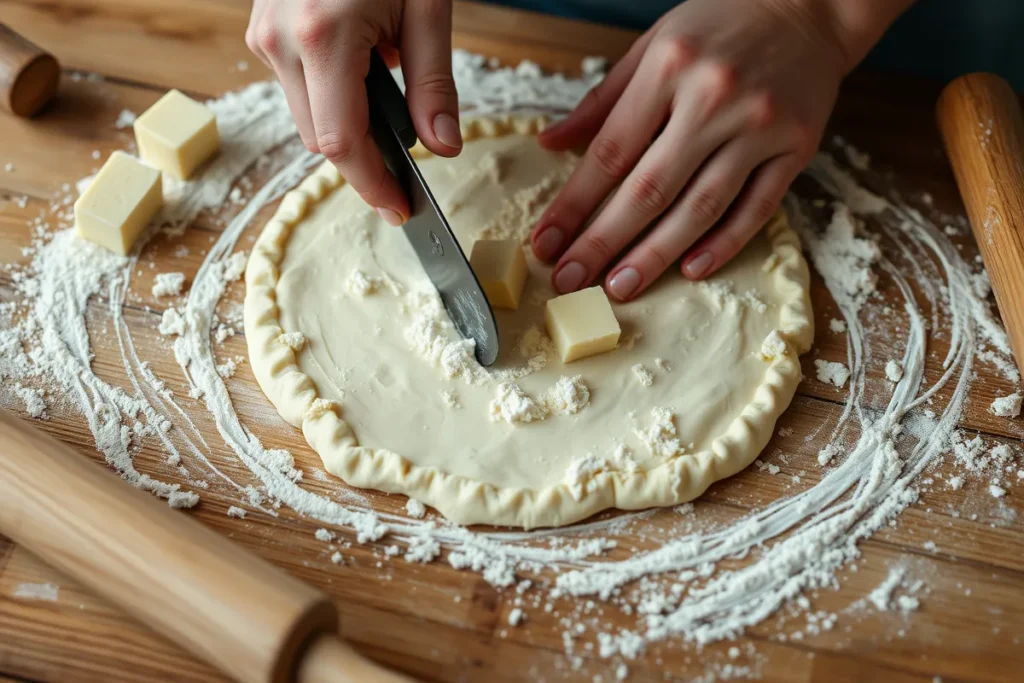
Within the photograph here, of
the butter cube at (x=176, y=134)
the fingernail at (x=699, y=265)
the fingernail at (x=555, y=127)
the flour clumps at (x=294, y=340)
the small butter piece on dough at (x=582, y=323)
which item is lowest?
the flour clumps at (x=294, y=340)

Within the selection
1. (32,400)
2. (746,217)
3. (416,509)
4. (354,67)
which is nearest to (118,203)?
(32,400)

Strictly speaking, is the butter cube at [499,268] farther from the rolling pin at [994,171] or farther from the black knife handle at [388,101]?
the rolling pin at [994,171]

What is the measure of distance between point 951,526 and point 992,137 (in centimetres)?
81

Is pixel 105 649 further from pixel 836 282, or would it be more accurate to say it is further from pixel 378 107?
pixel 836 282

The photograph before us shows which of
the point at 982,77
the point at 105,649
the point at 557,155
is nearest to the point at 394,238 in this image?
the point at 557,155

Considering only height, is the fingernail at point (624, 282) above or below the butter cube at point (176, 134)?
below

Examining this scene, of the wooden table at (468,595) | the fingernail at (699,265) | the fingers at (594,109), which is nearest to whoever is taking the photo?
the wooden table at (468,595)

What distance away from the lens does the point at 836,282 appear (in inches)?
69.1

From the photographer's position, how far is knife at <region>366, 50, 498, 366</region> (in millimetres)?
1456

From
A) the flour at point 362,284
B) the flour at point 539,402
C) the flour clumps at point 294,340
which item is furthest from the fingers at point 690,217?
the flour clumps at point 294,340

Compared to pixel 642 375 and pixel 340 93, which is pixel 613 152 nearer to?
pixel 642 375

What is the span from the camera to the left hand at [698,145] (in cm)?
160

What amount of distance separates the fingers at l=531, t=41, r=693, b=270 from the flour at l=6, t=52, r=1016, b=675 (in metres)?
0.11

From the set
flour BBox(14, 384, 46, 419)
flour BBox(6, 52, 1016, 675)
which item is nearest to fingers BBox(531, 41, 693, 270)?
flour BBox(6, 52, 1016, 675)
